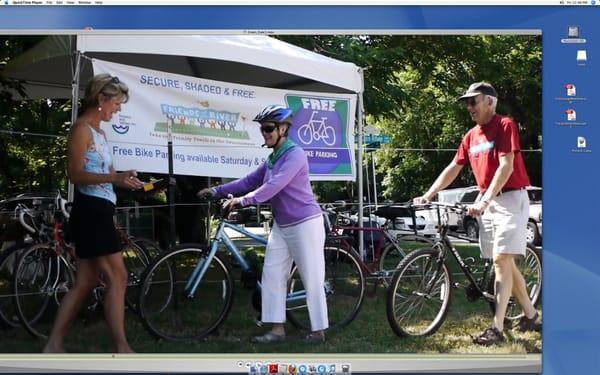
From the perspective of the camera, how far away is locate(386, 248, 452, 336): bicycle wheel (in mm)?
2643

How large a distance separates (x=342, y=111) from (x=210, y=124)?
0.60 m

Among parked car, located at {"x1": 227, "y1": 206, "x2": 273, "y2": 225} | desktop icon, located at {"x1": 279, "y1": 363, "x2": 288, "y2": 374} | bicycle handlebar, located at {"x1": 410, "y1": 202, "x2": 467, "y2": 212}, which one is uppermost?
bicycle handlebar, located at {"x1": 410, "y1": 202, "x2": 467, "y2": 212}

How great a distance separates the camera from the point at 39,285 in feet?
8.80

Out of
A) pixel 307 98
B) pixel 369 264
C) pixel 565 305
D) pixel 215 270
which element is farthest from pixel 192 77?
pixel 565 305

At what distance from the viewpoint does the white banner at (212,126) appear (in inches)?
100

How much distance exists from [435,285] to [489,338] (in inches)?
12.9

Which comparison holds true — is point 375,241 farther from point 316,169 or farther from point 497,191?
point 497,191

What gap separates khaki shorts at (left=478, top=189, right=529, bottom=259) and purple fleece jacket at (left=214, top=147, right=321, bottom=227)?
757 mm

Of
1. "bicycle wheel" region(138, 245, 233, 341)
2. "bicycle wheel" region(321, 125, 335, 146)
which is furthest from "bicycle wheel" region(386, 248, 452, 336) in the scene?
"bicycle wheel" region(138, 245, 233, 341)

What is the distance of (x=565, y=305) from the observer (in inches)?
98.6

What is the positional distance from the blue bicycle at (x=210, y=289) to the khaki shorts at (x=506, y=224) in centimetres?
61

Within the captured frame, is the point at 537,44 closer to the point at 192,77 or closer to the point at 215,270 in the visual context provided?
the point at 192,77

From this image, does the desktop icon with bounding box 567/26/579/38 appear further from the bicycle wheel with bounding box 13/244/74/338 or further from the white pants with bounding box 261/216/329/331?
the bicycle wheel with bounding box 13/244/74/338

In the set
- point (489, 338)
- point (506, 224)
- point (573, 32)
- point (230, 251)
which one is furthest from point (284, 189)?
point (573, 32)
